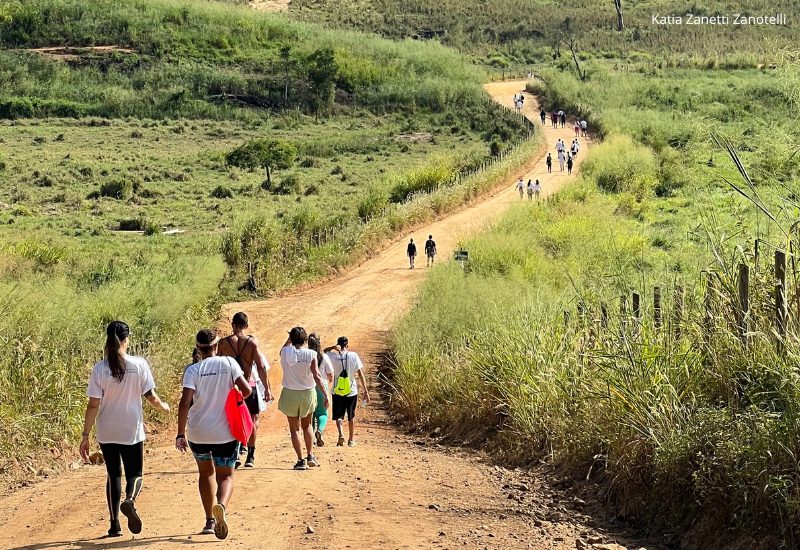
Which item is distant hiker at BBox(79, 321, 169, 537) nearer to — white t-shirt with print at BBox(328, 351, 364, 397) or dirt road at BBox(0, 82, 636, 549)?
dirt road at BBox(0, 82, 636, 549)

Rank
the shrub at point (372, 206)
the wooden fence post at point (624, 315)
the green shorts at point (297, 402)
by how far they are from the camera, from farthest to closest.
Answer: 1. the shrub at point (372, 206)
2. the green shorts at point (297, 402)
3. the wooden fence post at point (624, 315)

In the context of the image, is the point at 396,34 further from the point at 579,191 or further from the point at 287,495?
the point at 287,495

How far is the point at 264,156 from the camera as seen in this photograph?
177 feet

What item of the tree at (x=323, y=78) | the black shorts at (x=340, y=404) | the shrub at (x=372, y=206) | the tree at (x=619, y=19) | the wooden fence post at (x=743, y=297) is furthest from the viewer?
the tree at (x=619, y=19)

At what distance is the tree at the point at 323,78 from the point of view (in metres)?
75.1

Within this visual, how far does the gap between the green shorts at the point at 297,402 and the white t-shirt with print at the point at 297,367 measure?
0.05m

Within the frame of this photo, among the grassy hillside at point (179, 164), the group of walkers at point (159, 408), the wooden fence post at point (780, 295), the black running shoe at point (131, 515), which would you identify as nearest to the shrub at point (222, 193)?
the grassy hillside at point (179, 164)

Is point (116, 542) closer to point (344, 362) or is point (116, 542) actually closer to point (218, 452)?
point (218, 452)

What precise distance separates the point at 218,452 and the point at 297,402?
115 inches

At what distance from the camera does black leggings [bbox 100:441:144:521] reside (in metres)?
8.36

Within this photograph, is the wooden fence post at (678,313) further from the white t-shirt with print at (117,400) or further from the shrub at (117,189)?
the shrub at (117,189)

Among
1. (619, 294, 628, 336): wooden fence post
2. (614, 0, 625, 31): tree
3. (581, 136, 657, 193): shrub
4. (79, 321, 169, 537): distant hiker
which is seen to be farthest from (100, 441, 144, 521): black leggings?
(614, 0, 625, 31): tree

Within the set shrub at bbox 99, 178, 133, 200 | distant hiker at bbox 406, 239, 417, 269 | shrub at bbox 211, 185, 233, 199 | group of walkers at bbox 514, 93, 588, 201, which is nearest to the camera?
distant hiker at bbox 406, 239, 417, 269

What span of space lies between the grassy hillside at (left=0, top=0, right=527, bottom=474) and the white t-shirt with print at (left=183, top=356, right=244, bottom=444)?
4.02 m
